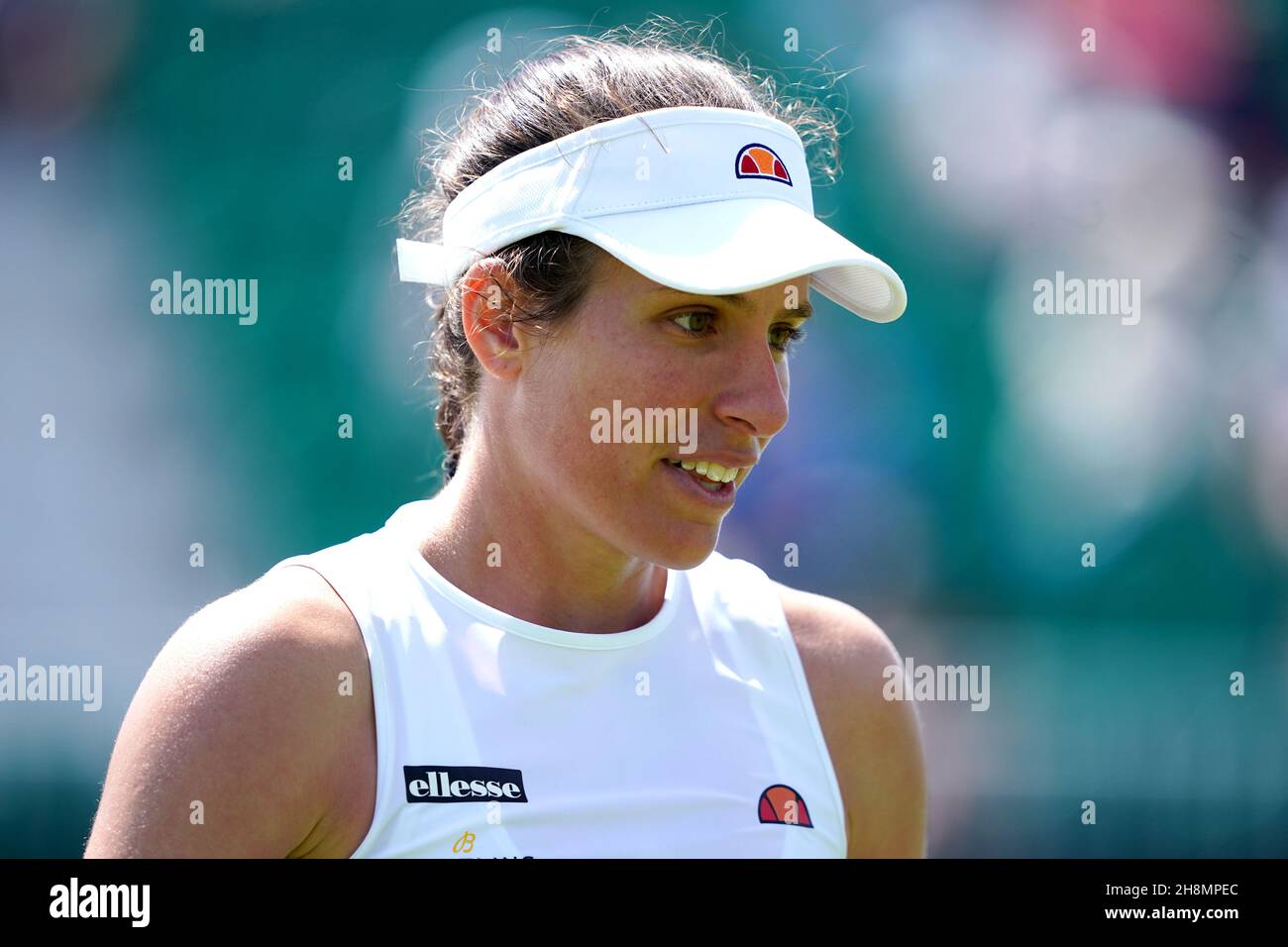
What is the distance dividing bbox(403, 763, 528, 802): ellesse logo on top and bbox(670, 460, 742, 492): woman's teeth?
482mm

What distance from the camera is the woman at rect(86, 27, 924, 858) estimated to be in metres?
1.60

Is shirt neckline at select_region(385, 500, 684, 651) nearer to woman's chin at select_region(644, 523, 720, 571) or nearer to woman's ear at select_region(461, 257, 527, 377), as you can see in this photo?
woman's chin at select_region(644, 523, 720, 571)

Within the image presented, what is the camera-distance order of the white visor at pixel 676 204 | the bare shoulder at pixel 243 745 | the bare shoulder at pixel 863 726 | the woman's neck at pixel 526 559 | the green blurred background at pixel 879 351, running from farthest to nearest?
the green blurred background at pixel 879 351, the bare shoulder at pixel 863 726, the woman's neck at pixel 526 559, the white visor at pixel 676 204, the bare shoulder at pixel 243 745

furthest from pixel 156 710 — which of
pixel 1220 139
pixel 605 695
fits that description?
pixel 1220 139

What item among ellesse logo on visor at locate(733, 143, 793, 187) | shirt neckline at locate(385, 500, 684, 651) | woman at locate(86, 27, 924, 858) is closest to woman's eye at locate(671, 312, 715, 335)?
woman at locate(86, 27, 924, 858)

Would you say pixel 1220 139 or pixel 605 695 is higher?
pixel 1220 139

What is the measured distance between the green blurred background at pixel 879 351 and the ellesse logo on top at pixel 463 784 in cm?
305

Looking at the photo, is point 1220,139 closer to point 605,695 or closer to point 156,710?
point 605,695

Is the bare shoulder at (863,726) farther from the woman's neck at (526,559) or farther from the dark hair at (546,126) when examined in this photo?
the dark hair at (546,126)

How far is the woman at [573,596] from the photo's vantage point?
5.26 feet

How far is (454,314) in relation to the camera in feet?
6.63

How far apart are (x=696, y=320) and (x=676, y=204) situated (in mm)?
180

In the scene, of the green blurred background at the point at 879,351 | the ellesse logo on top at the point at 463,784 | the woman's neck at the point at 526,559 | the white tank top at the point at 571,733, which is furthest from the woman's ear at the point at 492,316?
the green blurred background at the point at 879,351
